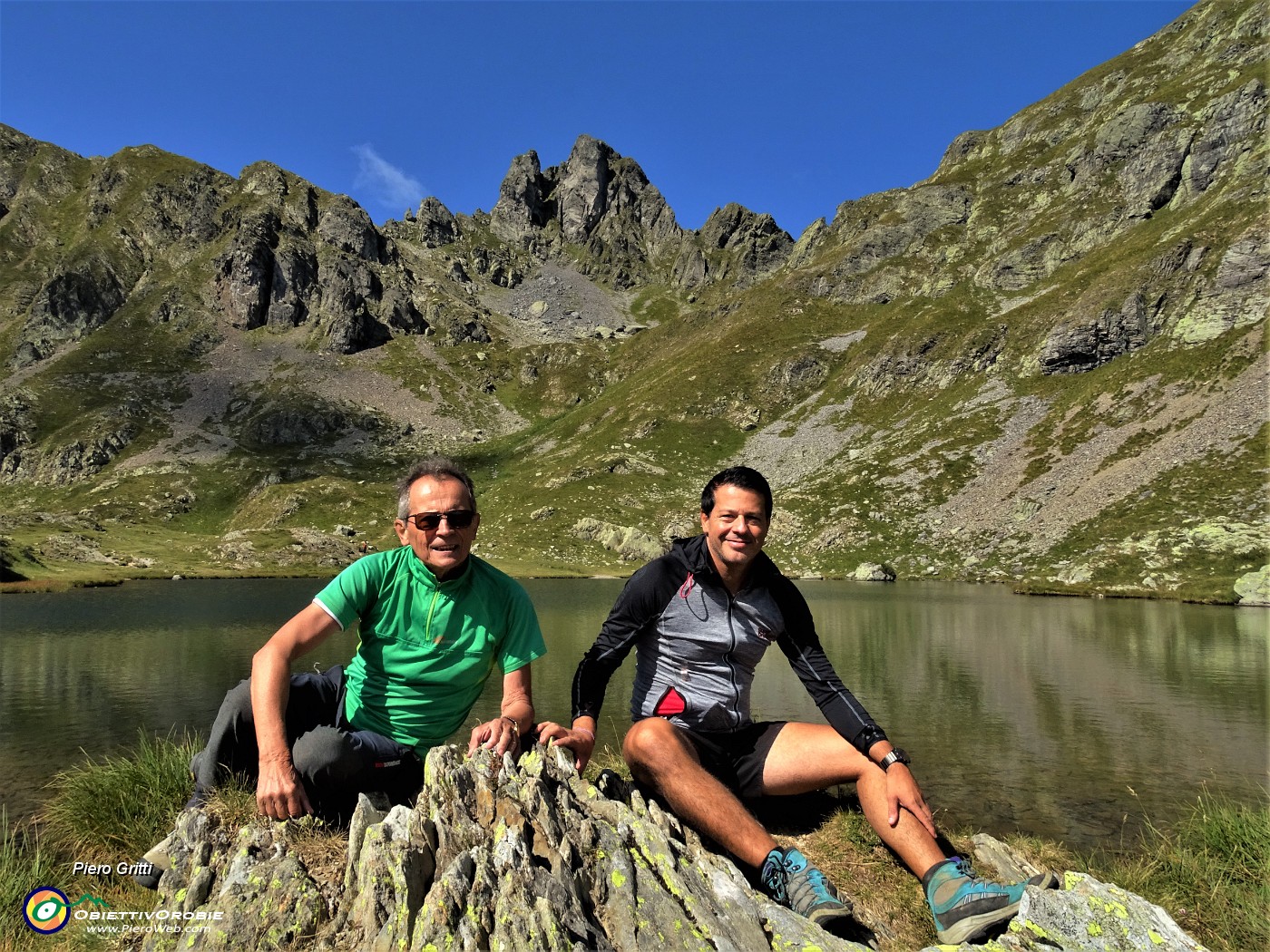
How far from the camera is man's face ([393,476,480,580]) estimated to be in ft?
19.1

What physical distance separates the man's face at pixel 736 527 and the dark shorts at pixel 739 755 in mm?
1948

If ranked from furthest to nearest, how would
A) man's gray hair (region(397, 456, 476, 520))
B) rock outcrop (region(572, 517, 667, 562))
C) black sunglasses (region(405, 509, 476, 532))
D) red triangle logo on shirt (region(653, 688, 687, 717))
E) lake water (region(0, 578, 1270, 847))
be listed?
rock outcrop (region(572, 517, 667, 562)), lake water (region(0, 578, 1270, 847)), red triangle logo on shirt (region(653, 688, 687, 717)), man's gray hair (region(397, 456, 476, 520)), black sunglasses (region(405, 509, 476, 532))

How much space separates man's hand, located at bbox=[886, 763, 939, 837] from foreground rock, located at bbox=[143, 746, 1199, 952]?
1224 mm

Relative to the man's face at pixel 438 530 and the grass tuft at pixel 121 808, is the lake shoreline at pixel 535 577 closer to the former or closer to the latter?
the man's face at pixel 438 530

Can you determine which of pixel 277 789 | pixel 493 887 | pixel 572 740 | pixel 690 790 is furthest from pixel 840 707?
pixel 277 789

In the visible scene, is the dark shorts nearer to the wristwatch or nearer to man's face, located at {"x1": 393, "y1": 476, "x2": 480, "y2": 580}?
the wristwatch

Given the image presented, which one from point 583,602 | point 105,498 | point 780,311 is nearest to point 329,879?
point 583,602

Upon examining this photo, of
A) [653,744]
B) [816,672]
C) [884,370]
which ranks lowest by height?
[653,744]

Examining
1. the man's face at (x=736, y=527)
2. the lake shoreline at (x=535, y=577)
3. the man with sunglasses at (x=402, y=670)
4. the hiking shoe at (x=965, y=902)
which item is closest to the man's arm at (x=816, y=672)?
the man's face at (x=736, y=527)

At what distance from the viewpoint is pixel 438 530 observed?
5.81m

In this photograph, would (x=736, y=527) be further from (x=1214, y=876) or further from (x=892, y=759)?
(x=1214, y=876)

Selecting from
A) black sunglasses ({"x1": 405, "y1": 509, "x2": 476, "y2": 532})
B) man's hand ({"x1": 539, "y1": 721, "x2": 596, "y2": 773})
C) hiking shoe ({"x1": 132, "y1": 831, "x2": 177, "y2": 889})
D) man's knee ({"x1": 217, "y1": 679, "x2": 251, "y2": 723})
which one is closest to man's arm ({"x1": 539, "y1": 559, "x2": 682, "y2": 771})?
man's hand ({"x1": 539, "y1": 721, "x2": 596, "y2": 773})

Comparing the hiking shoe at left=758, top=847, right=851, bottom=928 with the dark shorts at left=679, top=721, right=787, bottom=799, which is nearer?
the hiking shoe at left=758, top=847, right=851, bottom=928

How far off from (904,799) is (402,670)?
16.2 ft
